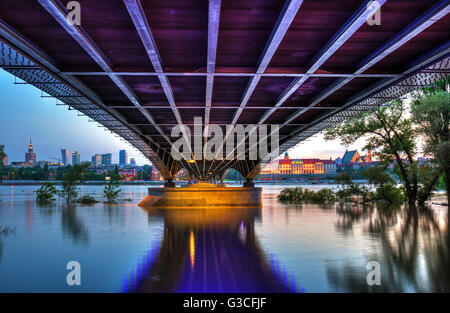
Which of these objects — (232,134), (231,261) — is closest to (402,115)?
(232,134)

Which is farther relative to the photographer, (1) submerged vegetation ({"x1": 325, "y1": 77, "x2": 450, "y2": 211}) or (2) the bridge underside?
(1) submerged vegetation ({"x1": 325, "y1": 77, "x2": 450, "y2": 211})

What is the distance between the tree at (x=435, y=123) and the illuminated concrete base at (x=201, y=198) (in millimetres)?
19302

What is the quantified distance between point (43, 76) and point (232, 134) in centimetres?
1735

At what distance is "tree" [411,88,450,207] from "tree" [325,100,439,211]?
339 centimetres

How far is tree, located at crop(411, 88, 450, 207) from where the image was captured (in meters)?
33.8

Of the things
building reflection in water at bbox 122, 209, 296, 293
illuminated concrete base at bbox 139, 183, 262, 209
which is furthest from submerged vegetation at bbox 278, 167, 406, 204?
building reflection in water at bbox 122, 209, 296, 293

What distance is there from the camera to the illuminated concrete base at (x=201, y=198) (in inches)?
1592

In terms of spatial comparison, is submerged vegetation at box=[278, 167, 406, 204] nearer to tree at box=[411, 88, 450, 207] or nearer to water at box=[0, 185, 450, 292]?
tree at box=[411, 88, 450, 207]

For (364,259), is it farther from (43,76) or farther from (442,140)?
(442,140)

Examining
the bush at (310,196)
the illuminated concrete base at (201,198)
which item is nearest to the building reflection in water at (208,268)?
the illuminated concrete base at (201,198)

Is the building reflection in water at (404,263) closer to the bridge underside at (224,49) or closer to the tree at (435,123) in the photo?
the bridge underside at (224,49)

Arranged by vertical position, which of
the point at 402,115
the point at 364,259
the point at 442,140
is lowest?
the point at 364,259
